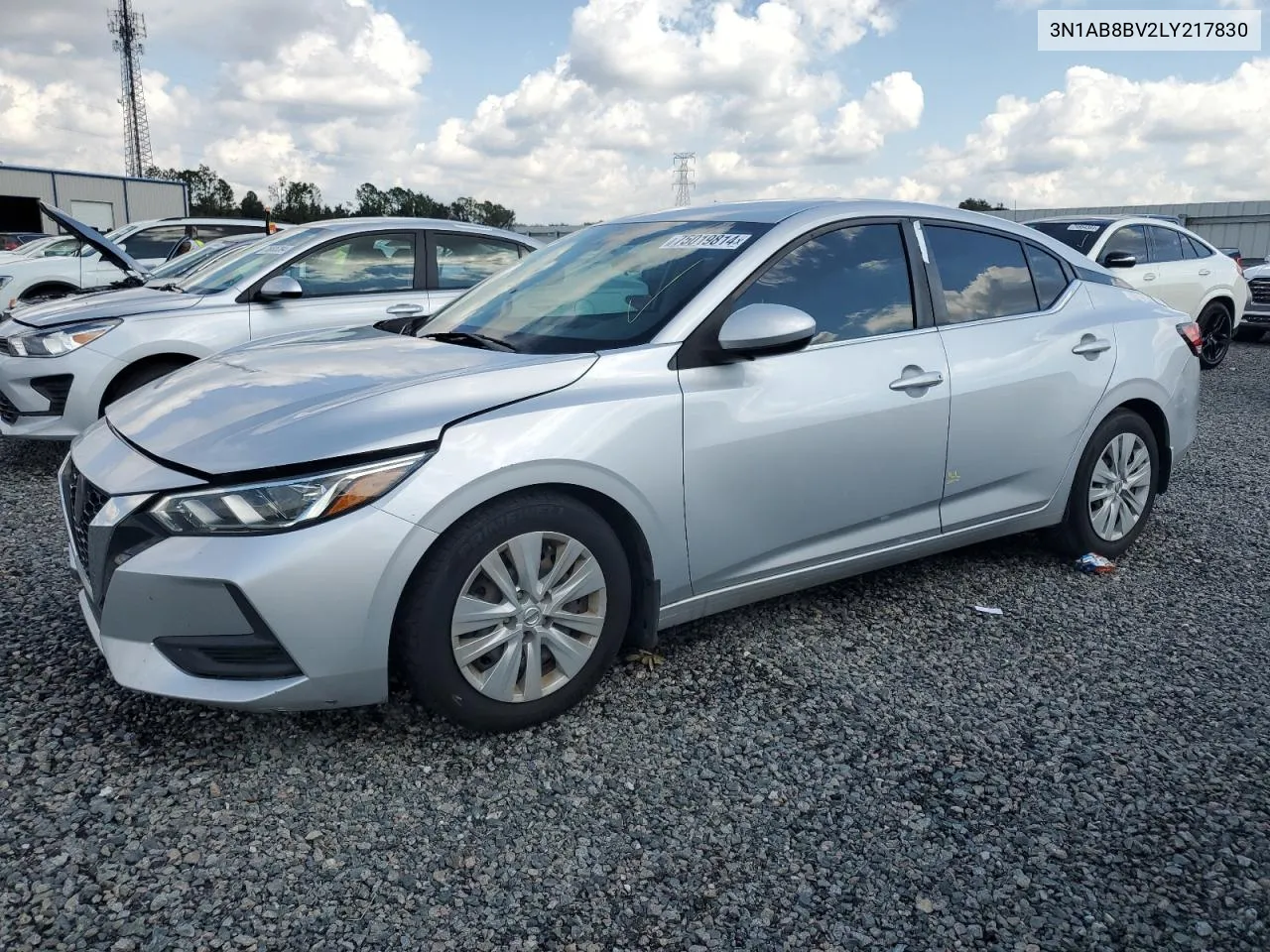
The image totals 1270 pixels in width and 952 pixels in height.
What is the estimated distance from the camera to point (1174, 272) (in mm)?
10797

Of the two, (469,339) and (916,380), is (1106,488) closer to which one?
(916,380)

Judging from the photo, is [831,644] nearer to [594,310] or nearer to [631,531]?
[631,531]

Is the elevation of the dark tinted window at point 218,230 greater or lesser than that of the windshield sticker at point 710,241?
greater

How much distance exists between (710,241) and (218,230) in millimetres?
12013

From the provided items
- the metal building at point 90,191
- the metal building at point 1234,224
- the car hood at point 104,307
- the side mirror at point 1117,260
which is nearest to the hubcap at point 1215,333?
the side mirror at point 1117,260

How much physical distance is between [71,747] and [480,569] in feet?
4.26

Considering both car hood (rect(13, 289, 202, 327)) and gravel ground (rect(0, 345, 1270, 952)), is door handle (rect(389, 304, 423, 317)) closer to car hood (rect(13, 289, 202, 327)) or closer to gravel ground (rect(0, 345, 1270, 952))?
car hood (rect(13, 289, 202, 327))

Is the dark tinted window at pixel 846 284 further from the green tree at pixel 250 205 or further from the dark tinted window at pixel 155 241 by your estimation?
the green tree at pixel 250 205

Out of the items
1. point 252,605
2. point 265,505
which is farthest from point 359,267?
point 252,605

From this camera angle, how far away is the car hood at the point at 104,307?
19.3 ft

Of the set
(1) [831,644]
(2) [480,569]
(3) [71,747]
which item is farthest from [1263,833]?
(3) [71,747]

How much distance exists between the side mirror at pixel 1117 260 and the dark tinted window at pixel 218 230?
10.7m

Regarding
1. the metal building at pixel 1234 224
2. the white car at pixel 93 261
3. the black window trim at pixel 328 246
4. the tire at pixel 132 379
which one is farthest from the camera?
the metal building at pixel 1234 224

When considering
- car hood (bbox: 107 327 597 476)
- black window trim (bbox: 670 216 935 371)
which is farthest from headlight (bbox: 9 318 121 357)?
black window trim (bbox: 670 216 935 371)
